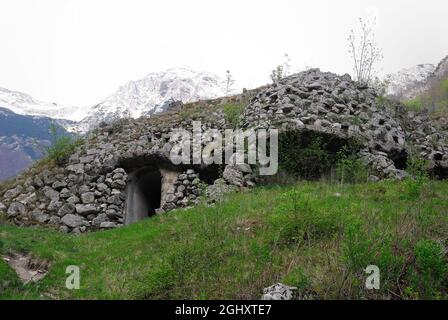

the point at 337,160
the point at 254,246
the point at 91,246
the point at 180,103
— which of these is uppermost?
the point at 180,103

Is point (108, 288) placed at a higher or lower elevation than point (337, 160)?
lower

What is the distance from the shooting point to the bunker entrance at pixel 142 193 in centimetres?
1574

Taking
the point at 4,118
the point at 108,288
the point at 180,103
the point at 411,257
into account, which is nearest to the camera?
the point at 411,257

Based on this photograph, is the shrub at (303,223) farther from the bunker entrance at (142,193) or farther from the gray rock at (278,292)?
the bunker entrance at (142,193)

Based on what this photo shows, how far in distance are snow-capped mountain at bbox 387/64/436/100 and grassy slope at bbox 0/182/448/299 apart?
41.1 m

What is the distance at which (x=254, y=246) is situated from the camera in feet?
24.1

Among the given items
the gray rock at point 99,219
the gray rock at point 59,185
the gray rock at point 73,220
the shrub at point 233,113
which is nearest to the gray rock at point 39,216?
the gray rock at point 73,220

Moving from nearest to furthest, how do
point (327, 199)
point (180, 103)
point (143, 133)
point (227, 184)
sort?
point (327, 199) < point (227, 184) < point (143, 133) < point (180, 103)

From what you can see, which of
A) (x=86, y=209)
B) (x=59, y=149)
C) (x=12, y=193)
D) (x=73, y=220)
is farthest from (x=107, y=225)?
(x=59, y=149)

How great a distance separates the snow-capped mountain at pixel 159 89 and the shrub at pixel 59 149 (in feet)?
198

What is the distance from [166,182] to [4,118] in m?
76.4

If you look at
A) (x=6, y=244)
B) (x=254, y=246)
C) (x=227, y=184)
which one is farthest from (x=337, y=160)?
(x=6, y=244)

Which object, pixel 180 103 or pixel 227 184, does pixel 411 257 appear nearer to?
pixel 227 184

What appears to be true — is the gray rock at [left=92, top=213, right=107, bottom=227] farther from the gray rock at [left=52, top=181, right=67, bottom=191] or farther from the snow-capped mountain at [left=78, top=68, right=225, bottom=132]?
the snow-capped mountain at [left=78, top=68, right=225, bottom=132]
